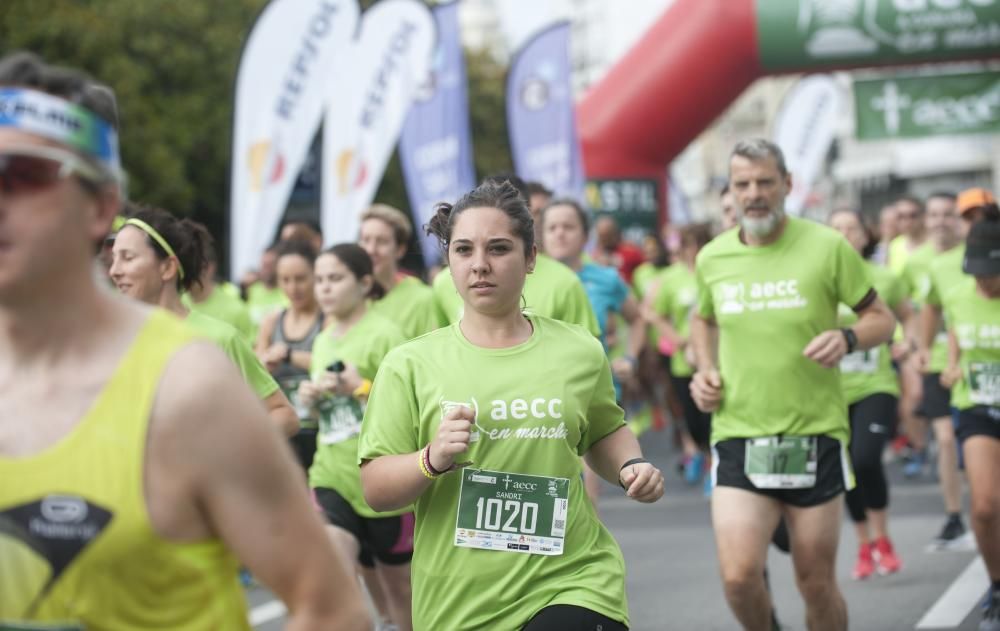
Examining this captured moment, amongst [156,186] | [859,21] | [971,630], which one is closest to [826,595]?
[971,630]

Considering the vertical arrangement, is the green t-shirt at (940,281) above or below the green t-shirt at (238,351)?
below

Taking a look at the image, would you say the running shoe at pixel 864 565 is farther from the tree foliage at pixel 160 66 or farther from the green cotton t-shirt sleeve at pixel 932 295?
the tree foliage at pixel 160 66

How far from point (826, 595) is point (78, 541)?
13.8ft

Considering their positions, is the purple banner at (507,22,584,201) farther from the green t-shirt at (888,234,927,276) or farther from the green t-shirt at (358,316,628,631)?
the green t-shirt at (358,316,628,631)

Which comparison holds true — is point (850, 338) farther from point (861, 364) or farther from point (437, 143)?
point (437, 143)

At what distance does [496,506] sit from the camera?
403 cm

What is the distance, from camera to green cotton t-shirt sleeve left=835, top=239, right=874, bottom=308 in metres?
6.06

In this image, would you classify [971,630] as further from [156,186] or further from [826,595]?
[156,186]

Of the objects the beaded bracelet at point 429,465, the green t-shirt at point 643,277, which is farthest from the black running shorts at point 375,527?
the green t-shirt at point 643,277

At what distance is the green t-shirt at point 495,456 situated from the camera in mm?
3994

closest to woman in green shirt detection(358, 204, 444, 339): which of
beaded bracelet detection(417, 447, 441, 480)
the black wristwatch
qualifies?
the black wristwatch

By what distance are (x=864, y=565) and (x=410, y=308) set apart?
2925 mm

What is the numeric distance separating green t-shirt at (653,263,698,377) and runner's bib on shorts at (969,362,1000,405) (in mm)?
5862

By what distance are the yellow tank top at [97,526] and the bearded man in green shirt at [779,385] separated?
12.7 feet
